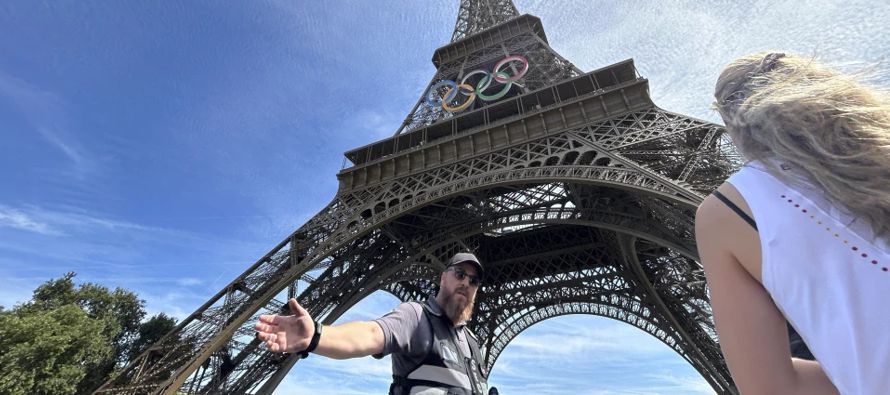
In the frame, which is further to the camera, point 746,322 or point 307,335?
point 307,335

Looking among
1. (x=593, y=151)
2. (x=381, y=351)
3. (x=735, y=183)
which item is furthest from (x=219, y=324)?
(x=735, y=183)

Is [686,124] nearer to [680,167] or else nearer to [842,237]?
[680,167]

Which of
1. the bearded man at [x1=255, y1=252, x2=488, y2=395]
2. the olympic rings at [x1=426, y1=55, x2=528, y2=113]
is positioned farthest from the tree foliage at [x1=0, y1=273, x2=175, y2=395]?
the bearded man at [x1=255, y1=252, x2=488, y2=395]

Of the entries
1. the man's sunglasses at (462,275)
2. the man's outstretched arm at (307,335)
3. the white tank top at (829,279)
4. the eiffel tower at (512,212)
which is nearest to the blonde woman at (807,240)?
the white tank top at (829,279)

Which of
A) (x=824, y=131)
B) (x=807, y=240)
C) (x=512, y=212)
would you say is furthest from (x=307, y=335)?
(x=512, y=212)

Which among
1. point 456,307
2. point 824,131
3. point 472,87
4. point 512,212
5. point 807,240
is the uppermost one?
point 472,87

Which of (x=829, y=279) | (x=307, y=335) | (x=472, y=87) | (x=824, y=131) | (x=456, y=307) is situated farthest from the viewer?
(x=472, y=87)

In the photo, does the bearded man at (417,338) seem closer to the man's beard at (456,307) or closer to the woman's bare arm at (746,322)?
the man's beard at (456,307)

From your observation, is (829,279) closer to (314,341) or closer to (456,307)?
(314,341)
